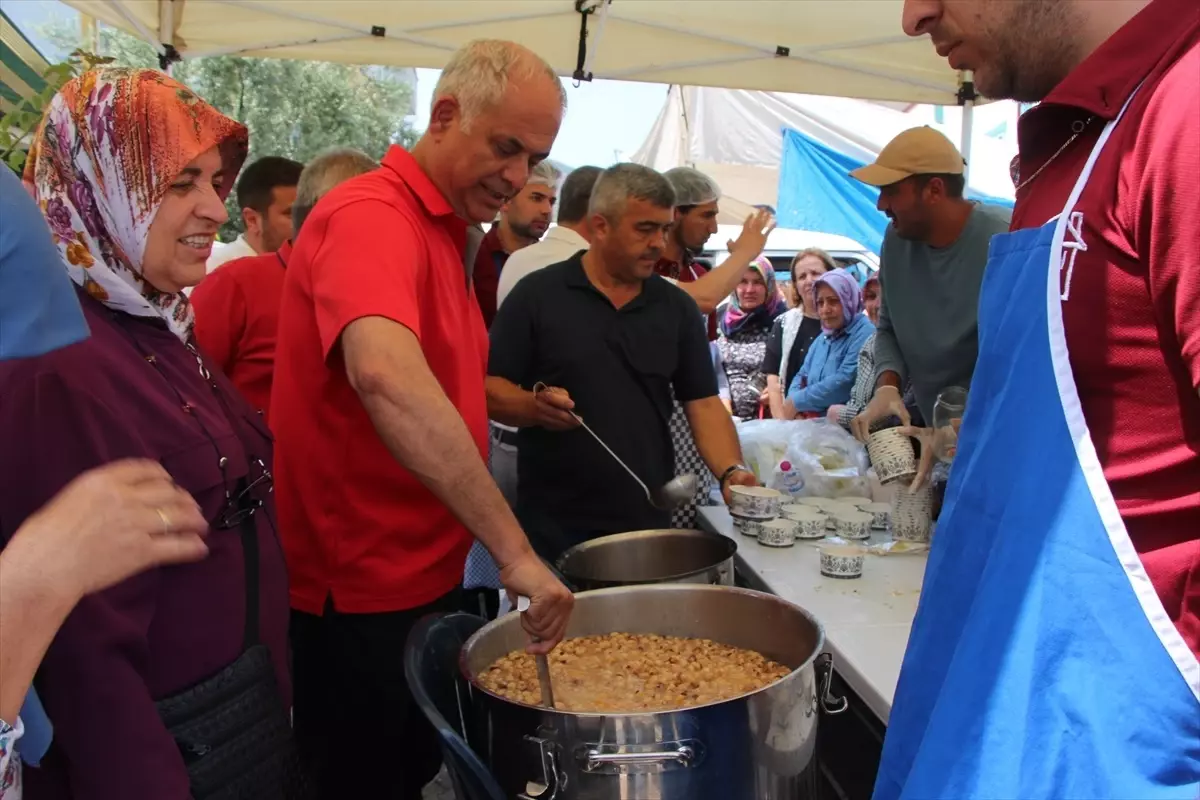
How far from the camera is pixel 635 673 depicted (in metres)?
1.70

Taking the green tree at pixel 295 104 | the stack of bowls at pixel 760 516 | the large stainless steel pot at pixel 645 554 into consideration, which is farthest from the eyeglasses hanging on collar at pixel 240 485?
the green tree at pixel 295 104

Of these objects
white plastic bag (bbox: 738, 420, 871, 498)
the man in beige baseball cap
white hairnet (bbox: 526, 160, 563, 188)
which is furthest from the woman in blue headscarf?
the man in beige baseball cap

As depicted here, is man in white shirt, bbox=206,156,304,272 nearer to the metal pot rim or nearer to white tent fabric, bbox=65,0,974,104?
white tent fabric, bbox=65,0,974,104

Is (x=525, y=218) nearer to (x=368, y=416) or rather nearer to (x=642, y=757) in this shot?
(x=368, y=416)

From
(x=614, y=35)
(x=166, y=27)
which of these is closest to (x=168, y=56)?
(x=166, y=27)

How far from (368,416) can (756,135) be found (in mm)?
8138

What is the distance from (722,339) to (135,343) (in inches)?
214

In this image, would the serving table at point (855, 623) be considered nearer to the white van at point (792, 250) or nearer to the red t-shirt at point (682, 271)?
the red t-shirt at point (682, 271)

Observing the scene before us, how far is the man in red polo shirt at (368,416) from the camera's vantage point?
1580 mm

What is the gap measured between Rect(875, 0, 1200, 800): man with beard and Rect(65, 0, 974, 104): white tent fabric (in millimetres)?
3293

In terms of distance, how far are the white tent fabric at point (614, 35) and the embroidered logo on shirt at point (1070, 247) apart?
11.0 ft

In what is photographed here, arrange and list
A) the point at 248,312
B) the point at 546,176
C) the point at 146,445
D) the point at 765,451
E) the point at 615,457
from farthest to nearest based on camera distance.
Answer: the point at 546,176, the point at 765,451, the point at 248,312, the point at 615,457, the point at 146,445

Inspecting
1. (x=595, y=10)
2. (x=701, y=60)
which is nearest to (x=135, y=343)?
(x=595, y=10)

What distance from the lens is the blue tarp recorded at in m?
8.06
